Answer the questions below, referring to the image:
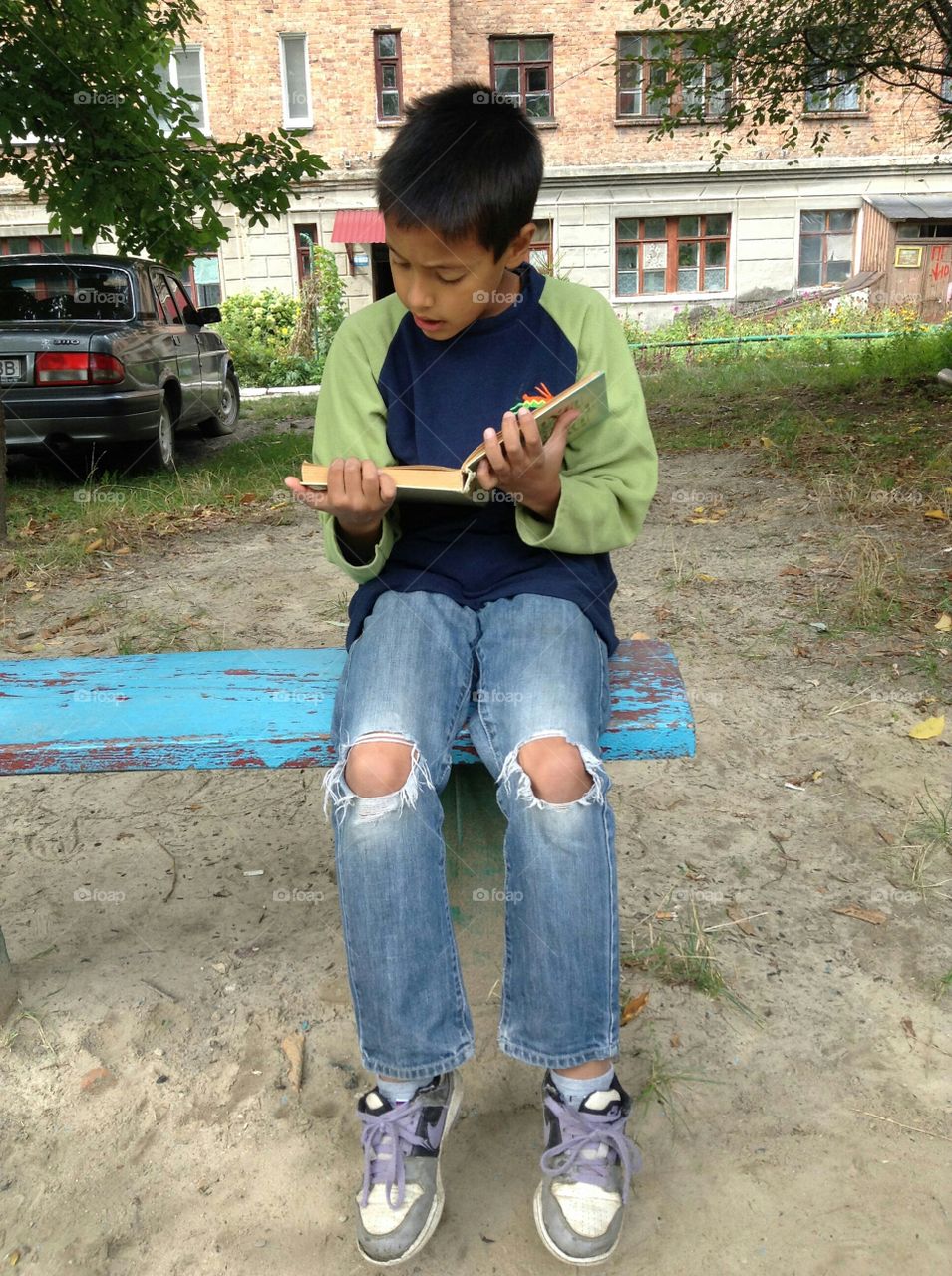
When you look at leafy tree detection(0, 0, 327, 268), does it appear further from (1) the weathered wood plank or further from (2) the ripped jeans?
(2) the ripped jeans

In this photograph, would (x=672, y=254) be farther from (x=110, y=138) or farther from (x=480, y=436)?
(x=480, y=436)

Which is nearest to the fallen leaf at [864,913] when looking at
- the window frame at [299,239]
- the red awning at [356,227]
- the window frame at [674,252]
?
the red awning at [356,227]

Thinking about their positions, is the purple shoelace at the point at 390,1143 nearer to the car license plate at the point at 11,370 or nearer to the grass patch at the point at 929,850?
the grass patch at the point at 929,850

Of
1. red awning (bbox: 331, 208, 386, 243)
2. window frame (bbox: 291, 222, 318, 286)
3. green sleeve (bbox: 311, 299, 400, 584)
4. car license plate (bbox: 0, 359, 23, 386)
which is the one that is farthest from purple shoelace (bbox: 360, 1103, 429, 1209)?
window frame (bbox: 291, 222, 318, 286)

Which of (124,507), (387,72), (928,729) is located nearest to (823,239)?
(387,72)

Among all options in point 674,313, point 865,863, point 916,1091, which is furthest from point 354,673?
point 674,313

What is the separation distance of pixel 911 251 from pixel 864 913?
67.3ft

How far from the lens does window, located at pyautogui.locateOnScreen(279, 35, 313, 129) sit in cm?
1878

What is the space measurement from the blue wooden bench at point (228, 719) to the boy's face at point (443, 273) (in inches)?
27.6

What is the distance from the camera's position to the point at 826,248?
20.2 meters

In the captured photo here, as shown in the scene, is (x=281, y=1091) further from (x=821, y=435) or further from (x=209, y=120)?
(x=209, y=120)

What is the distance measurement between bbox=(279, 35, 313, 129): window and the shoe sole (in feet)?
66.5

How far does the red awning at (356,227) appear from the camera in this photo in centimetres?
1869

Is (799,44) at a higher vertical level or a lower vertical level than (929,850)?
higher
